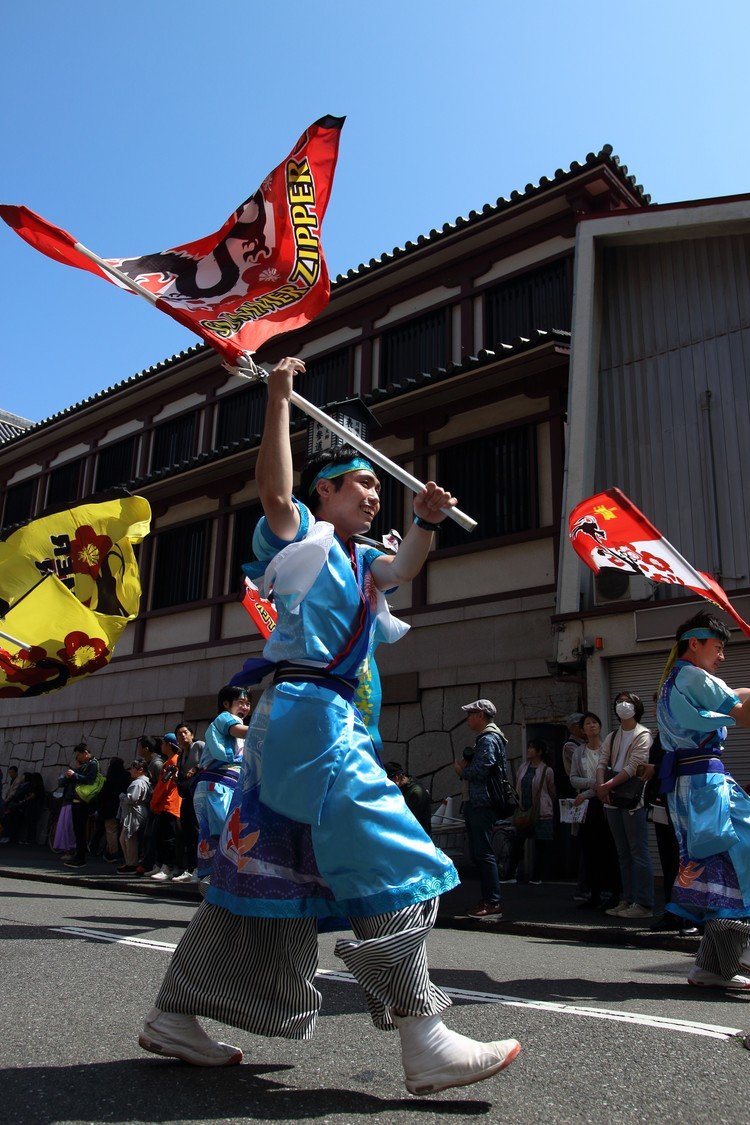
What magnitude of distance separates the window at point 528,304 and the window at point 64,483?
12086mm

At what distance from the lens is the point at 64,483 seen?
73.4 ft

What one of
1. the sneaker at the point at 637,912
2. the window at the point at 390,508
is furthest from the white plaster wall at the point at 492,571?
the sneaker at the point at 637,912

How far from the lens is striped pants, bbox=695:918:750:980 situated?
413cm

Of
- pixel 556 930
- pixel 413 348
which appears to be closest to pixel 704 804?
pixel 556 930

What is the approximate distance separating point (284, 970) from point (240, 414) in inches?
657

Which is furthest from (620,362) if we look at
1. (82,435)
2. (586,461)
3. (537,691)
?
(82,435)

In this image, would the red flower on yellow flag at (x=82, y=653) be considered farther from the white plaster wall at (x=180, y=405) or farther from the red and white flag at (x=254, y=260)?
the white plaster wall at (x=180, y=405)

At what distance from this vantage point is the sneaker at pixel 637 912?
7320 millimetres

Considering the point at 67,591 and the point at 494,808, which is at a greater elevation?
the point at 67,591

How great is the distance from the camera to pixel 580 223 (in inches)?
487

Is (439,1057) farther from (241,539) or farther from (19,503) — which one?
(19,503)

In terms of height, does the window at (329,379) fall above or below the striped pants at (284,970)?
above

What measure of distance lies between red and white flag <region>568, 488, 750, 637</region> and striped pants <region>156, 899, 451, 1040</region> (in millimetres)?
3951

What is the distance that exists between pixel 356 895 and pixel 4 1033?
1.43 m
